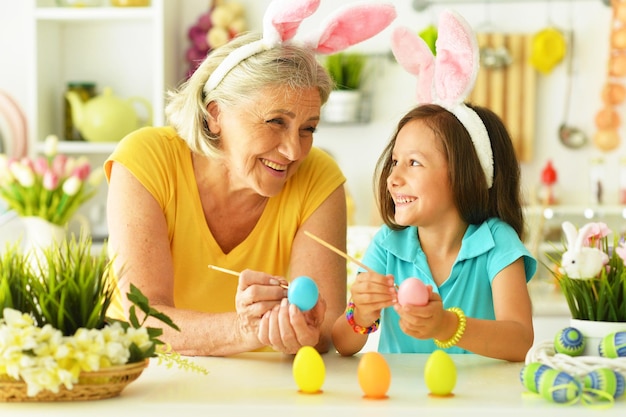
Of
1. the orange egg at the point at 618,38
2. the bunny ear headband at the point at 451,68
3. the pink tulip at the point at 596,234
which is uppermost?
the orange egg at the point at 618,38

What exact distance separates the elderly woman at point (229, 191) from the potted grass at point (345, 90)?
1949 millimetres

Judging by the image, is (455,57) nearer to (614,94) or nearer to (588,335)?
(588,335)

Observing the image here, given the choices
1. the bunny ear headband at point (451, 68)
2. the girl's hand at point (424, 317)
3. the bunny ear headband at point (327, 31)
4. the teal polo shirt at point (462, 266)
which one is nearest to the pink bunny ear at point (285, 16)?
the bunny ear headband at point (327, 31)

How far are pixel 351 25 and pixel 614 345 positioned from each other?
88cm

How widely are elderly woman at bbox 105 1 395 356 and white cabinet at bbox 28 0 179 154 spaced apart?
6.57 feet

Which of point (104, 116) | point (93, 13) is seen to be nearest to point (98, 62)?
point (93, 13)

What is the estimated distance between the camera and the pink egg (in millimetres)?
1358

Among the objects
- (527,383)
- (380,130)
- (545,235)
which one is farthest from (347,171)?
(527,383)

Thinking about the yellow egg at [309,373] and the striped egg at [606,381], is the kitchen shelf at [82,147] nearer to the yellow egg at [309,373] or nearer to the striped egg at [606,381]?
the yellow egg at [309,373]

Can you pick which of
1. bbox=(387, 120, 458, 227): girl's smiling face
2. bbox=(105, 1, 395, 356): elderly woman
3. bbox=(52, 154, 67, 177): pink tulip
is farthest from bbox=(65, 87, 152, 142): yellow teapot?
bbox=(387, 120, 458, 227): girl's smiling face

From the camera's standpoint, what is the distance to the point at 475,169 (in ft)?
5.95

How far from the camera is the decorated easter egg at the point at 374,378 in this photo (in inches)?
47.1

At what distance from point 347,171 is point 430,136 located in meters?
2.29

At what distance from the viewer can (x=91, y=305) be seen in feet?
3.96
